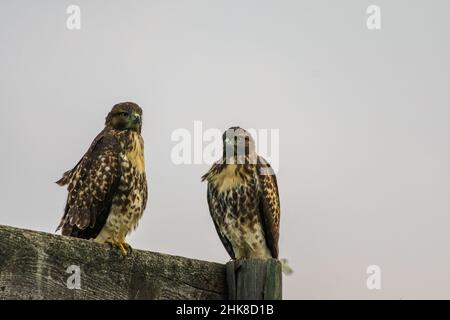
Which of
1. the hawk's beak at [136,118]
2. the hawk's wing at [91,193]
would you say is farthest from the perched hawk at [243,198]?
the hawk's wing at [91,193]

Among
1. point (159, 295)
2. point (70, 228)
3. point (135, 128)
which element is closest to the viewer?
point (159, 295)

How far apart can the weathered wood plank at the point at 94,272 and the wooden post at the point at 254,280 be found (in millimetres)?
68

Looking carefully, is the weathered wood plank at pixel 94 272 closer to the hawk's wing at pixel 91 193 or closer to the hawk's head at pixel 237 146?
the hawk's wing at pixel 91 193

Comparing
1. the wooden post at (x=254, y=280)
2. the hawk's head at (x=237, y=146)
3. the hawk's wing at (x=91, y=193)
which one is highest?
the hawk's head at (x=237, y=146)

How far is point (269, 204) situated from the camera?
7.30 meters

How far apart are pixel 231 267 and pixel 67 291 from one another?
2.61ft

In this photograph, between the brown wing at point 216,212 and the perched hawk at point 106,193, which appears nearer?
the perched hawk at point 106,193

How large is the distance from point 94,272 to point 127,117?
421cm

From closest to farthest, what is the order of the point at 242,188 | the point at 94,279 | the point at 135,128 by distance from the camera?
the point at 94,279 < the point at 135,128 < the point at 242,188

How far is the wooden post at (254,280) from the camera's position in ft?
9.59

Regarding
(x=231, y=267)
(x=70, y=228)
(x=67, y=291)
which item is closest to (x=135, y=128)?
(x=70, y=228)

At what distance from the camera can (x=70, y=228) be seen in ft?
19.6
